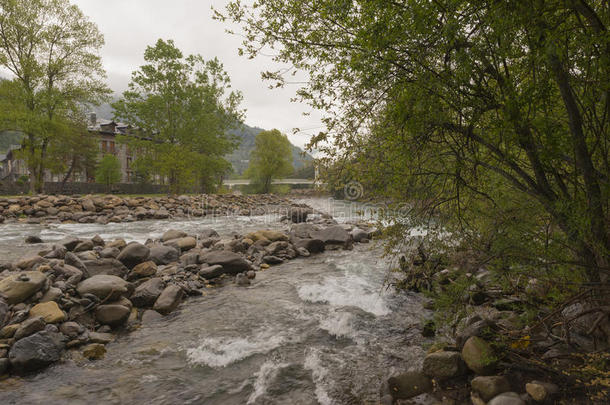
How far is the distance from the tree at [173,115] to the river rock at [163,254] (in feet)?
86.2

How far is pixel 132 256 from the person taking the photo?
8609mm

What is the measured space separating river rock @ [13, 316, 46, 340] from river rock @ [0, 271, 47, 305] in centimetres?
92

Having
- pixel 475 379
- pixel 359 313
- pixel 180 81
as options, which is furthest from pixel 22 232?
pixel 180 81

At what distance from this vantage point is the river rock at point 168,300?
6.40 metres

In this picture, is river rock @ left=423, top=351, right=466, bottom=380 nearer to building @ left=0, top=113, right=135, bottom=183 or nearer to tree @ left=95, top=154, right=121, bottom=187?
tree @ left=95, top=154, right=121, bottom=187

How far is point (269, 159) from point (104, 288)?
53.1 metres

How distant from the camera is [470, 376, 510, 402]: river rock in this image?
3328 mm

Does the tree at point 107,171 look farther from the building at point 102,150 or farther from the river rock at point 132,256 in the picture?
the river rock at point 132,256

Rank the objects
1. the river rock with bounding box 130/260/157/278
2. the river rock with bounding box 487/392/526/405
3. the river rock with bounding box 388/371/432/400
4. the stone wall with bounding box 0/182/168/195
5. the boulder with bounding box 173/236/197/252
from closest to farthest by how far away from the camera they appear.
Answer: the river rock with bounding box 487/392/526/405 → the river rock with bounding box 388/371/432/400 → the river rock with bounding box 130/260/157/278 → the boulder with bounding box 173/236/197/252 → the stone wall with bounding box 0/182/168/195

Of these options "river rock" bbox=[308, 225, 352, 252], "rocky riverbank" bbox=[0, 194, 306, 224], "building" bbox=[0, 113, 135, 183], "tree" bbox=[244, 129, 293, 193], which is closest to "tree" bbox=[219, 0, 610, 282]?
"river rock" bbox=[308, 225, 352, 252]

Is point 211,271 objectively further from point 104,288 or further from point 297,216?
point 297,216

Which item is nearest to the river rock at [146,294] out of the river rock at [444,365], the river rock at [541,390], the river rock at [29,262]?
the river rock at [29,262]

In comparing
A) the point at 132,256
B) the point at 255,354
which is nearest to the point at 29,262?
the point at 132,256

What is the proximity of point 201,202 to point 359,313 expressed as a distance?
84.5 feet
